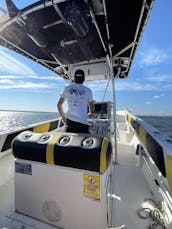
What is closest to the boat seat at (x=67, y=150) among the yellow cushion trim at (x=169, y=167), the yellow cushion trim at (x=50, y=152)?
the yellow cushion trim at (x=50, y=152)

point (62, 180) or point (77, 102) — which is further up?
point (77, 102)

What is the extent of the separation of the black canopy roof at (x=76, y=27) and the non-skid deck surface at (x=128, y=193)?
1.93 m

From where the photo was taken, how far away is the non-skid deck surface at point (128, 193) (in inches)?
53.6

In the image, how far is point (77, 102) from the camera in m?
1.66

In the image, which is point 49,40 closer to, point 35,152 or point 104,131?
point 104,131

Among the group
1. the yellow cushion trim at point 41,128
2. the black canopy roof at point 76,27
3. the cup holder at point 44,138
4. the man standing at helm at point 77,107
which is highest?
the black canopy roof at point 76,27

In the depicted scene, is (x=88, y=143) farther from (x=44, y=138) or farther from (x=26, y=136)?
(x=26, y=136)

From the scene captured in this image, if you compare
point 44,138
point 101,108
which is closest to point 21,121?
point 101,108

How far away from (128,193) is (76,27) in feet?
6.43

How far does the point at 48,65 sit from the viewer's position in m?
3.77

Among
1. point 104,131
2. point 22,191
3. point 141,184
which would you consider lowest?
point 141,184

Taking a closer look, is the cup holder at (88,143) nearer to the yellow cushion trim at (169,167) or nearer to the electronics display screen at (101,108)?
the yellow cushion trim at (169,167)

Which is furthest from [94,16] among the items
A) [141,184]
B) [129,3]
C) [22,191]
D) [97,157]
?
[141,184]

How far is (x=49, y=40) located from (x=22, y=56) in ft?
3.19
